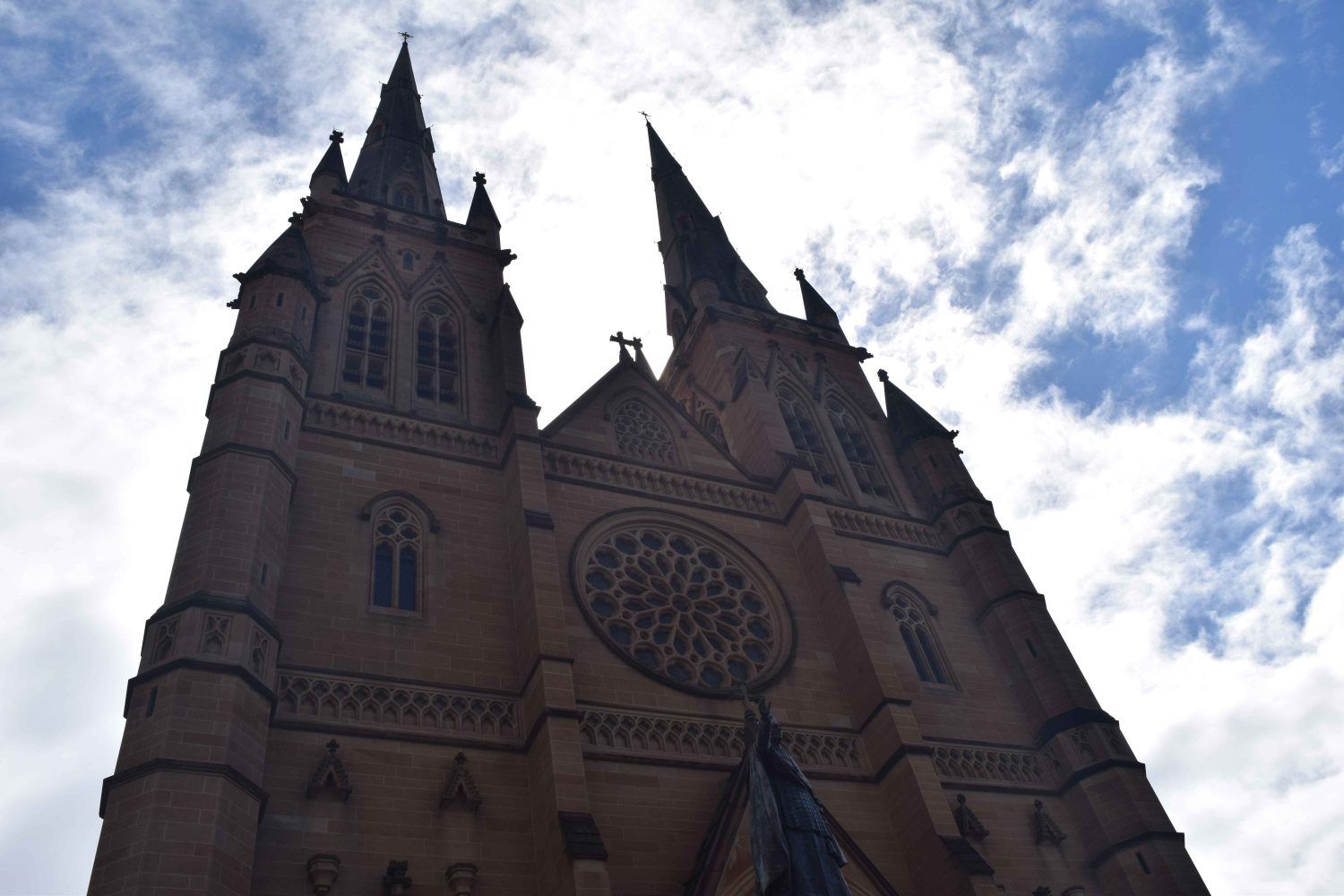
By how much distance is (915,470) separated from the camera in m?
25.1

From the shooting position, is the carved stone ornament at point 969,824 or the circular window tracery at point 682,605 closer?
the carved stone ornament at point 969,824

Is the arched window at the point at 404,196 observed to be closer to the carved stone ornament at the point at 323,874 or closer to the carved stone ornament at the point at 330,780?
the carved stone ornament at the point at 330,780

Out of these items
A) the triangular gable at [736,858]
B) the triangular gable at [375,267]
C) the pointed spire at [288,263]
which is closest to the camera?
the triangular gable at [736,858]

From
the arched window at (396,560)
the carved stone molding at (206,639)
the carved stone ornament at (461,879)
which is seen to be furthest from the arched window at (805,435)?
the carved stone molding at (206,639)

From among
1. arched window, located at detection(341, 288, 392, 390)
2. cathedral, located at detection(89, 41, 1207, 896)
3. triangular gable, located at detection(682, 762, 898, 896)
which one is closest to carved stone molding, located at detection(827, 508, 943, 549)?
cathedral, located at detection(89, 41, 1207, 896)

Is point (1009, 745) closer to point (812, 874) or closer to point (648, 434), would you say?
point (648, 434)

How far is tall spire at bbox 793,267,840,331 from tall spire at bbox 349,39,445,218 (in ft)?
37.0

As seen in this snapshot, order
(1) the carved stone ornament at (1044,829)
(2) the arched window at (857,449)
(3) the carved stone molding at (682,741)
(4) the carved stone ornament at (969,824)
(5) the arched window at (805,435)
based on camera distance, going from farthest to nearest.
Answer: (2) the arched window at (857,449) < (5) the arched window at (805,435) < (1) the carved stone ornament at (1044,829) < (4) the carved stone ornament at (969,824) < (3) the carved stone molding at (682,741)

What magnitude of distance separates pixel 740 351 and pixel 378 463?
1067cm

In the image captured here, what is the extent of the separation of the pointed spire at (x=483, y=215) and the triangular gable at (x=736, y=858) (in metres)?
15.9

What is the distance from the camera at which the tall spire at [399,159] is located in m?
28.3

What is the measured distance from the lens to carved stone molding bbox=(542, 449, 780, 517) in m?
19.9

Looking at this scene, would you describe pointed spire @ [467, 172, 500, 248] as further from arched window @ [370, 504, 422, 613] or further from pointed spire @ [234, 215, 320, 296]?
arched window @ [370, 504, 422, 613]

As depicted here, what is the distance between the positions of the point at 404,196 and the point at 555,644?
17421mm
